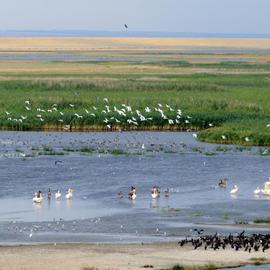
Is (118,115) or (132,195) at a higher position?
(118,115)

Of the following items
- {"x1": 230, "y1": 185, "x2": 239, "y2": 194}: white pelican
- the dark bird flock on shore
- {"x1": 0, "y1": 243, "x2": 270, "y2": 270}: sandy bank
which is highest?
{"x1": 230, "y1": 185, "x2": 239, "y2": 194}: white pelican

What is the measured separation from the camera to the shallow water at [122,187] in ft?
87.0

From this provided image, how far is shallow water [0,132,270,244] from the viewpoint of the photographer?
1045 inches

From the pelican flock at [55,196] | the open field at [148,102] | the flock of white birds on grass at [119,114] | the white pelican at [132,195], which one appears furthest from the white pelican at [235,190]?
the flock of white birds on grass at [119,114]

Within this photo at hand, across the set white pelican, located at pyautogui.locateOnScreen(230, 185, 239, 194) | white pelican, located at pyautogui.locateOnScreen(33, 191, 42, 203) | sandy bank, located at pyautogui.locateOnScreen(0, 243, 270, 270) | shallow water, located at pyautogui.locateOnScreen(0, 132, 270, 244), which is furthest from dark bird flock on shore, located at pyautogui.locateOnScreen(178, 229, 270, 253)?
white pelican, located at pyautogui.locateOnScreen(230, 185, 239, 194)

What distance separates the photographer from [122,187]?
33.6 metres

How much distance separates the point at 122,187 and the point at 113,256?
10711 mm

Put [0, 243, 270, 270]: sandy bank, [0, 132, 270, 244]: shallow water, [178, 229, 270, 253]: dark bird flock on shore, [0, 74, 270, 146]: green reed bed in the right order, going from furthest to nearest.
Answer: [0, 74, 270, 146]: green reed bed < [0, 132, 270, 244]: shallow water < [178, 229, 270, 253]: dark bird flock on shore < [0, 243, 270, 270]: sandy bank

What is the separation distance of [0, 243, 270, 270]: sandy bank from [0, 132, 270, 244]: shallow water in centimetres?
118

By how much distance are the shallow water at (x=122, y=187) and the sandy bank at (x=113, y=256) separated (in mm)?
1180

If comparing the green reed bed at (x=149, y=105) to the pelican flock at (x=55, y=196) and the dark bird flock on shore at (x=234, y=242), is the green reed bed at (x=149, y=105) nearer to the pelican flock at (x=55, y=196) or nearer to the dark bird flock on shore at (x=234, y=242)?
the pelican flock at (x=55, y=196)

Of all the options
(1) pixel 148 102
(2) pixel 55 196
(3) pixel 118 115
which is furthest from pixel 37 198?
(1) pixel 148 102

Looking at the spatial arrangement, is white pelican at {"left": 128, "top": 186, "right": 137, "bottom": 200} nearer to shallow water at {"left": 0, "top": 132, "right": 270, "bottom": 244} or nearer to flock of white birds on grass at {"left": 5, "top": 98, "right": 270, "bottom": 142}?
shallow water at {"left": 0, "top": 132, "right": 270, "bottom": 244}

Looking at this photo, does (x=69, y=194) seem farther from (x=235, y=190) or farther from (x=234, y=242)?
(x=234, y=242)
